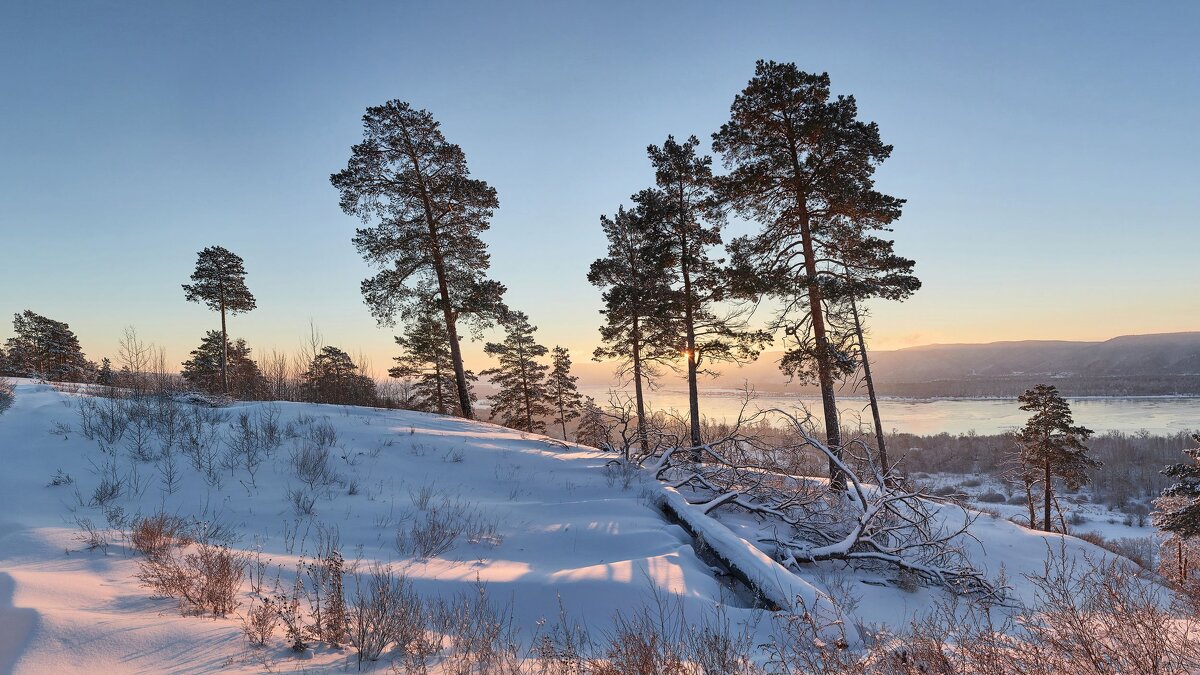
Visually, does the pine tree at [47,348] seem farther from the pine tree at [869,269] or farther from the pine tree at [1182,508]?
the pine tree at [1182,508]

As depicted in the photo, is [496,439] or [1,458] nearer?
[1,458]

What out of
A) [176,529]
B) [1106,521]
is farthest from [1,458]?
[1106,521]

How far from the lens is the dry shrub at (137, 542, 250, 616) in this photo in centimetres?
314

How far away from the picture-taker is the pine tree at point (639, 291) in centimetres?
1622

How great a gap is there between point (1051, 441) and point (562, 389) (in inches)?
1023

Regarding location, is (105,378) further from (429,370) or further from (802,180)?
(802,180)

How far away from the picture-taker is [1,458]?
19.5ft

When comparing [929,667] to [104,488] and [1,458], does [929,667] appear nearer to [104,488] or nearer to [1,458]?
[104,488]

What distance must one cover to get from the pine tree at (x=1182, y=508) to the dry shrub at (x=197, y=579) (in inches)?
888

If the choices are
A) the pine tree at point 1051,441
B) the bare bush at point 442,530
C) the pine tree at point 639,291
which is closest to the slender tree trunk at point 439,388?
the pine tree at point 639,291

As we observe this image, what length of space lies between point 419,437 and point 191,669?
764 centimetres

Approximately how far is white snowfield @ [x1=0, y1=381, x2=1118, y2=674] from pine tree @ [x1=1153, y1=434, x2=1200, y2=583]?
615 inches

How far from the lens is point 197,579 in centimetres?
345

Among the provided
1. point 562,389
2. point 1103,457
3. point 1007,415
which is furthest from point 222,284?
point 1007,415
